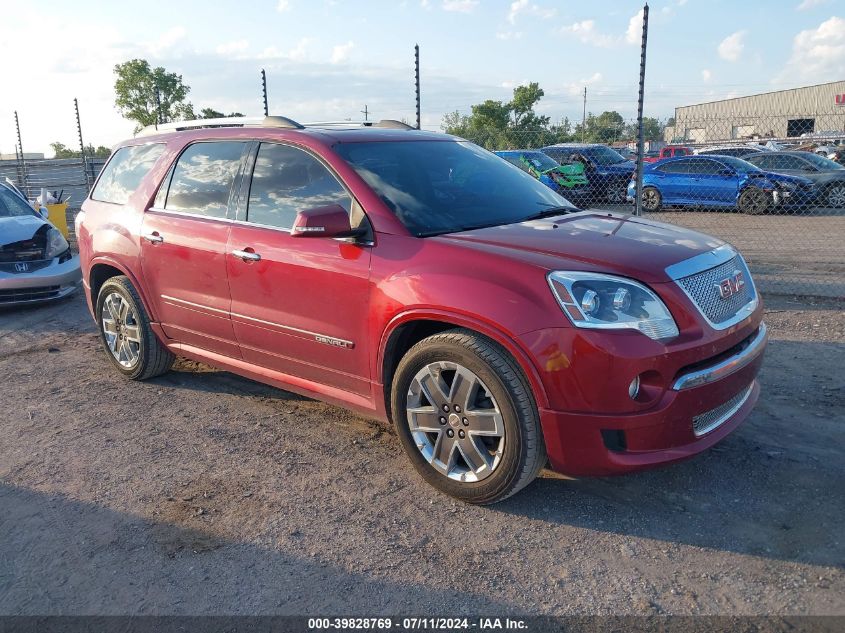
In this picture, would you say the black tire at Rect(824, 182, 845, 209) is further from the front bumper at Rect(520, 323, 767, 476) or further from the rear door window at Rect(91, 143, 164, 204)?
the rear door window at Rect(91, 143, 164, 204)

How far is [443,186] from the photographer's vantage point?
13.6 ft

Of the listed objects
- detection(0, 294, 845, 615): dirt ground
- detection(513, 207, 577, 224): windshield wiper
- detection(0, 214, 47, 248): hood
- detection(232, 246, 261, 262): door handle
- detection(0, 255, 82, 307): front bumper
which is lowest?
detection(0, 294, 845, 615): dirt ground

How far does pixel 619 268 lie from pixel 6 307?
796 cm

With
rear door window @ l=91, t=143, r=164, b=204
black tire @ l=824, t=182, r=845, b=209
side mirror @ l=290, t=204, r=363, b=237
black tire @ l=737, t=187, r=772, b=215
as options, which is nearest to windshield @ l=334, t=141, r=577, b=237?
side mirror @ l=290, t=204, r=363, b=237

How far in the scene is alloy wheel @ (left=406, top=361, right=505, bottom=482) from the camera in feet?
10.8

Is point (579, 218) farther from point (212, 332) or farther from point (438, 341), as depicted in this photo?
point (212, 332)

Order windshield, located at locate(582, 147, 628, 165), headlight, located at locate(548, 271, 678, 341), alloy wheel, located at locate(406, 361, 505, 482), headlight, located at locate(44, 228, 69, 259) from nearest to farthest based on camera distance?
headlight, located at locate(548, 271, 678, 341) → alloy wheel, located at locate(406, 361, 505, 482) → headlight, located at locate(44, 228, 69, 259) → windshield, located at locate(582, 147, 628, 165)

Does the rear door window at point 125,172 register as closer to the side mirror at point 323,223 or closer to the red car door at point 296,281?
the red car door at point 296,281

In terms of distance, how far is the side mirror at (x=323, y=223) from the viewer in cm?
358

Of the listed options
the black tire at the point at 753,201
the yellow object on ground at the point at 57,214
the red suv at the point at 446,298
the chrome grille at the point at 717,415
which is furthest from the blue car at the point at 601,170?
the chrome grille at the point at 717,415

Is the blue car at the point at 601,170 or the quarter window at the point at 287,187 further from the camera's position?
the blue car at the point at 601,170

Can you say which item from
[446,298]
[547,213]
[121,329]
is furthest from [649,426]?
[121,329]

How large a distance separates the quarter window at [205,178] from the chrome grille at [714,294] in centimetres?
283

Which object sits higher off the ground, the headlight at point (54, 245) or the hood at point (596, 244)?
the hood at point (596, 244)
